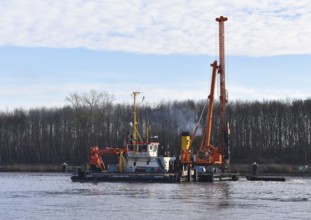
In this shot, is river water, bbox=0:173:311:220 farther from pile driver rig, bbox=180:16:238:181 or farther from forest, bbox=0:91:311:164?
forest, bbox=0:91:311:164

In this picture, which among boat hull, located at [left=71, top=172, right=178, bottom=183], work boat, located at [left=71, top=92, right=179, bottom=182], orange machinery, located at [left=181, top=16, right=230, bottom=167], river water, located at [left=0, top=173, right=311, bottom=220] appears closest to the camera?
river water, located at [left=0, top=173, right=311, bottom=220]

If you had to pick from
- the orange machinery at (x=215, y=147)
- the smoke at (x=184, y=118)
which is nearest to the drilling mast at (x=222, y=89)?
the orange machinery at (x=215, y=147)

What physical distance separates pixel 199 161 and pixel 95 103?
62565mm

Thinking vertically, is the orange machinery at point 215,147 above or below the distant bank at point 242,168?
above

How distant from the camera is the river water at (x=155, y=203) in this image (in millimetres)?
40719

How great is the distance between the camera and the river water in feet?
134

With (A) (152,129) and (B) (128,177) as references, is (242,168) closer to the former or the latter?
(A) (152,129)

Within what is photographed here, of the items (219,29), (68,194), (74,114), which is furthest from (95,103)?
(68,194)

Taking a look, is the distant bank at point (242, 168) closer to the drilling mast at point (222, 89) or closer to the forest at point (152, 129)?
the forest at point (152, 129)

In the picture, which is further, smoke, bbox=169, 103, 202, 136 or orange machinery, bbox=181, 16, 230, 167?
smoke, bbox=169, 103, 202, 136

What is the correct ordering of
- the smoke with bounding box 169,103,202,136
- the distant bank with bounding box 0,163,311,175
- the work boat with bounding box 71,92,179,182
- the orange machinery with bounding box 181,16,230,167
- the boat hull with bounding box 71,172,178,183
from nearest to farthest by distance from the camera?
the boat hull with bounding box 71,172,178,183
the work boat with bounding box 71,92,179,182
the orange machinery with bounding box 181,16,230,167
the distant bank with bounding box 0,163,311,175
the smoke with bounding box 169,103,202,136

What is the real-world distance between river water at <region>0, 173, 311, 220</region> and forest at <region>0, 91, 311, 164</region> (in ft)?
179

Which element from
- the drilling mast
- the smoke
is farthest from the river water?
the smoke

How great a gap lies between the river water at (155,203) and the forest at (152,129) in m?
54.6
